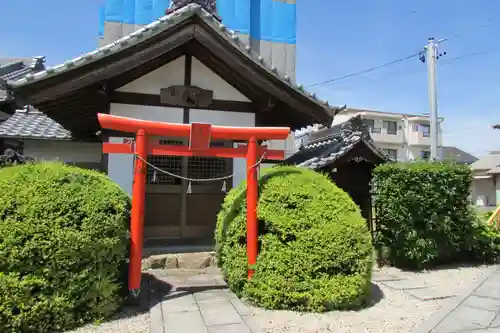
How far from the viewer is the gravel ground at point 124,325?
14.5 feet

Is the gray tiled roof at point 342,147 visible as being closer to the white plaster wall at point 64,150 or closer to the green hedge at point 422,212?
the green hedge at point 422,212

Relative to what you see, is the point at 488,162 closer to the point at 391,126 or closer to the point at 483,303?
the point at 391,126

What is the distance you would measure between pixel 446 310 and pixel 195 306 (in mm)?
4069

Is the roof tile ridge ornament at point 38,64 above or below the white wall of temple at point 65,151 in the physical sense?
above

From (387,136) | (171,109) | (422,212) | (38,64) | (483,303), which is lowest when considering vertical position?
(483,303)

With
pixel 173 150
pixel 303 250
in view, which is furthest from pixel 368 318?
Answer: pixel 173 150

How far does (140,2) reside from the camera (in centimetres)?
1867

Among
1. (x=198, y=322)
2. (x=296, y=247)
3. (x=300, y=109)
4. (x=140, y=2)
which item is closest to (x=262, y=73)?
(x=300, y=109)

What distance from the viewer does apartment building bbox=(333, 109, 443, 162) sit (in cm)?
4622

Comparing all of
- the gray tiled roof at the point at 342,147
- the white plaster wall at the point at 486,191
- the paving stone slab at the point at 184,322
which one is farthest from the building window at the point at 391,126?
the paving stone slab at the point at 184,322

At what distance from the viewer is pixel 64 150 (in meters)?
11.2

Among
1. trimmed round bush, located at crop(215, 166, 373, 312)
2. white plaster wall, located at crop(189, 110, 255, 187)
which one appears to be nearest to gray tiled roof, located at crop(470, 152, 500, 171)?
white plaster wall, located at crop(189, 110, 255, 187)

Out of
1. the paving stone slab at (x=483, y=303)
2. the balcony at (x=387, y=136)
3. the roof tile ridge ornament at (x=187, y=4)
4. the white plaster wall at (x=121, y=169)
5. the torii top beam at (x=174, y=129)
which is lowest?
the paving stone slab at (x=483, y=303)

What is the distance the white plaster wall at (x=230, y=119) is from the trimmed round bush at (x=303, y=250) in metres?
2.70
